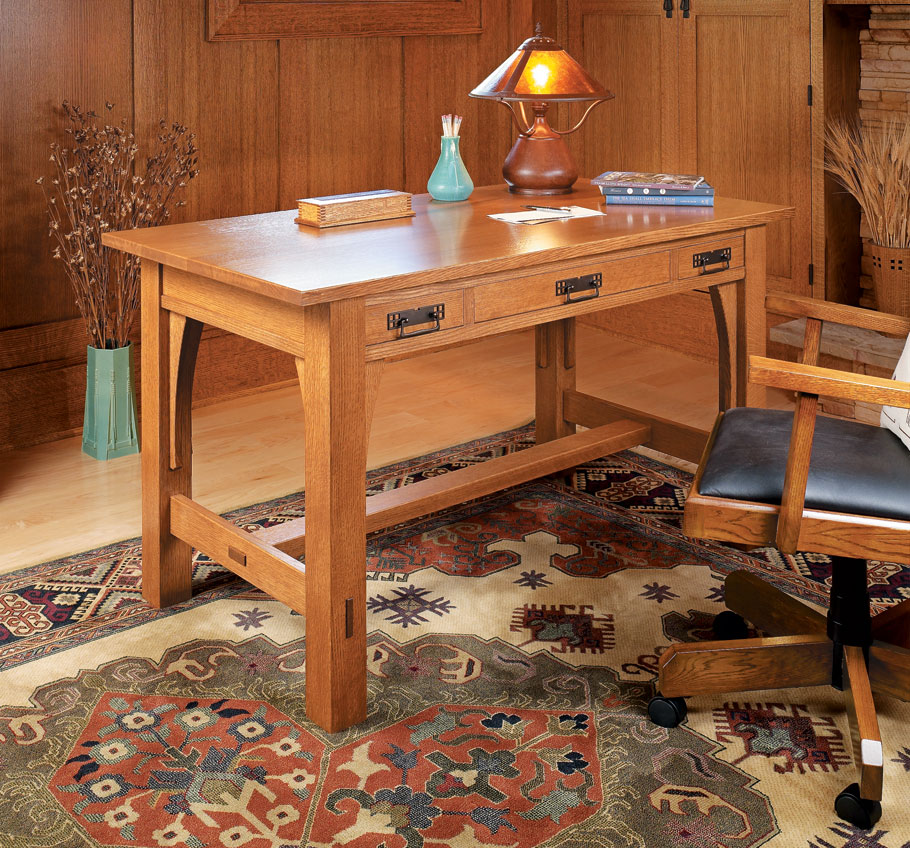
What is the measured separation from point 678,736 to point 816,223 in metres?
2.54

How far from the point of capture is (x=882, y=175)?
3.78 m

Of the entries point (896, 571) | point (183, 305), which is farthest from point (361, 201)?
point (896, 571)

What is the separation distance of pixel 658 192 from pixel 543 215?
355 millimetres

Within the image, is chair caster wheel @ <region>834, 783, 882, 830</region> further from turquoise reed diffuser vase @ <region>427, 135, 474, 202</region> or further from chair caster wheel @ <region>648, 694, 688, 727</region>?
turquoise reed diffuser vase @ <region>427, 135, 474, 202</region>

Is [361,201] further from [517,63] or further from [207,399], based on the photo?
[207,399]

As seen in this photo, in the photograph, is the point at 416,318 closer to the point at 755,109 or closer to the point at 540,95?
the point at 540,95

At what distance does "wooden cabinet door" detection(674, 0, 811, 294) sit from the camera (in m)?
4.12

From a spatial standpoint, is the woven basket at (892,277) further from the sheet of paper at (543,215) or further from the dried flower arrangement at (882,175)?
the sheet of paper at (543,215)

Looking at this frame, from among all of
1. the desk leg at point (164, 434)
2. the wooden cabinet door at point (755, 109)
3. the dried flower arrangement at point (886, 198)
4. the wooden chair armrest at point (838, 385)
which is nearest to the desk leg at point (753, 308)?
the wooden chair armrest at point (838, 385)

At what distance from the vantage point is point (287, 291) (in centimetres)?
197

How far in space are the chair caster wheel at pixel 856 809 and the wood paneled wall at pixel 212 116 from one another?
277 cm

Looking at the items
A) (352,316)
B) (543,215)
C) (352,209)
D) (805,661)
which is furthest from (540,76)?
(805,661)

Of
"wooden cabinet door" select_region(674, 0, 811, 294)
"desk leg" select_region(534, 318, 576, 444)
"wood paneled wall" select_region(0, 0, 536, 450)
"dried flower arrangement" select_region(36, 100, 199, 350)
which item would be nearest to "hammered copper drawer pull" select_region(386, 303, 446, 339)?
"desk leg" select_region(534, 318, 576, 444)

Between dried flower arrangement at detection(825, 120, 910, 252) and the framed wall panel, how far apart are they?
154 cm
